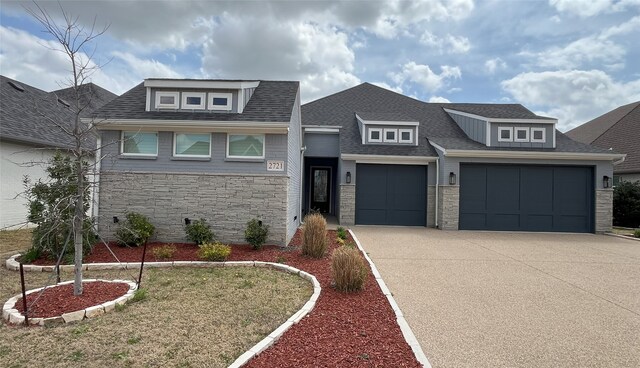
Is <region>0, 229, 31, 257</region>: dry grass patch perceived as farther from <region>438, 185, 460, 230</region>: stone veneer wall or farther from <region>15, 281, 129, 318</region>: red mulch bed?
<region>438, 185, 460, 230</region>: stone veneer wall

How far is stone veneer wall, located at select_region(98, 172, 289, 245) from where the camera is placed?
A: 31.7 feet

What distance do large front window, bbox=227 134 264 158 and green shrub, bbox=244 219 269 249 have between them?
2.08 meters

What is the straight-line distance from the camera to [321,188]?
2012 centimetres

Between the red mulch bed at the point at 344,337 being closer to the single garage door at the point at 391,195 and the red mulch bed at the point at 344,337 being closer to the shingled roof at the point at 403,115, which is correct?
the single garage door at the point at 391,195

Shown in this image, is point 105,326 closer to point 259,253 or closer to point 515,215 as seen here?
point 259,253

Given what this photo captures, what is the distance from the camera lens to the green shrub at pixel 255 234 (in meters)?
8.87

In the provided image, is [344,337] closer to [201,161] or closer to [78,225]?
[78,225]

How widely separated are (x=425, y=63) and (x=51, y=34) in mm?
14601

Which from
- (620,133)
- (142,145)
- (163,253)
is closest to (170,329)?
(163,253)

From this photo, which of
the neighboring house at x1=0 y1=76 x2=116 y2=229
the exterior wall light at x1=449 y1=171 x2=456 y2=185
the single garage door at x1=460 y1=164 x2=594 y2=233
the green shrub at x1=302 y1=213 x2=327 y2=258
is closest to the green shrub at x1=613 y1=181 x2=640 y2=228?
the single garage door at x1=460 y1=164 x2=594 y2=233

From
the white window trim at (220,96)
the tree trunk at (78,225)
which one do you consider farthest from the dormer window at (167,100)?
the tree trunk at (78,225)

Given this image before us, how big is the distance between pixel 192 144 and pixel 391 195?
8778 mm

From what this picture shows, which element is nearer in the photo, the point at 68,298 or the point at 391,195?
the point at 68,298

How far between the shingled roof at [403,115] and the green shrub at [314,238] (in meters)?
7.29
